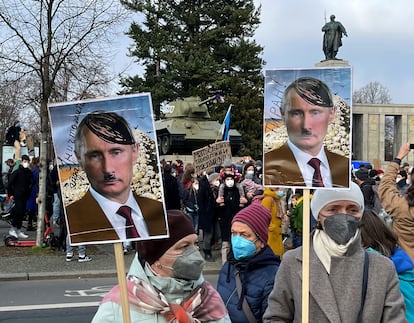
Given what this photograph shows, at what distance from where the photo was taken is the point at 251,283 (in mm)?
4008

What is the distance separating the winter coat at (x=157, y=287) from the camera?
288 cm

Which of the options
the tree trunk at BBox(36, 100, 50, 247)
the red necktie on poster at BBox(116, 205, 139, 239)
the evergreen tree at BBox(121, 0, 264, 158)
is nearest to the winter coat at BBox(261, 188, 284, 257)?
the tree trunk at BBox(36, 100, 50, 247)

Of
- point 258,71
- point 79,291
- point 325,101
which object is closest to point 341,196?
point 325,101

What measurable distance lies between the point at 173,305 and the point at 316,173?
1196 millimetres

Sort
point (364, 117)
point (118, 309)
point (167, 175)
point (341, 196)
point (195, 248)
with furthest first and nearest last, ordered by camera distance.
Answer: point (364, 117), point (167, 175), point (341, 196), point (195, 248), point (118, 309)

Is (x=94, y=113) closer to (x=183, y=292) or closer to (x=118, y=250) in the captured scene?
(x=118, y=250)

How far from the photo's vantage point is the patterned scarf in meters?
2.85

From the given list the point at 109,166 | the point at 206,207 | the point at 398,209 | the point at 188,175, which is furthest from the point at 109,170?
the point at 188,175

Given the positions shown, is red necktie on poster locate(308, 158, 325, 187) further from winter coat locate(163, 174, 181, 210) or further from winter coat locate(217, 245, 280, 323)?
winter coat locate(163, 174, 181, 210)

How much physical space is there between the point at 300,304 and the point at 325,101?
1142 mm

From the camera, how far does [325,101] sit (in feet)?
11.7

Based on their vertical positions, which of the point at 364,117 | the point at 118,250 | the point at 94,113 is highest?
the point at 94,113

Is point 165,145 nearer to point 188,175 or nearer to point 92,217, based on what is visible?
point 188,175

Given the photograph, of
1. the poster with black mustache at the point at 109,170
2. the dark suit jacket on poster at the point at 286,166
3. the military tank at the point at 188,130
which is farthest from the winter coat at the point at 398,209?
the military tank at the point at 188,130
